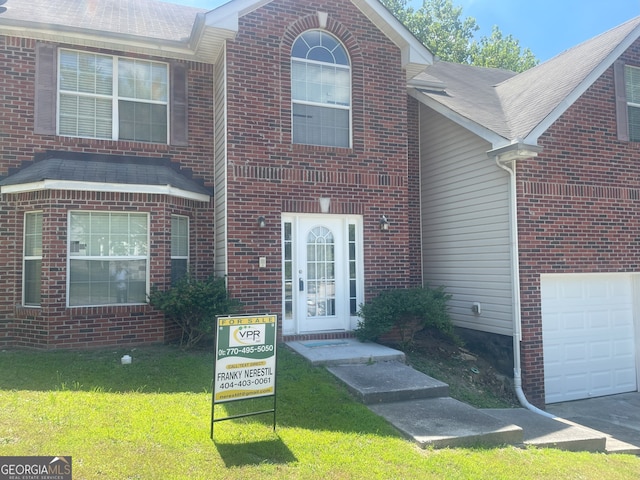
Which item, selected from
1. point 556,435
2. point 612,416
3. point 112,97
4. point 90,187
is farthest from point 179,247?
point 612,416

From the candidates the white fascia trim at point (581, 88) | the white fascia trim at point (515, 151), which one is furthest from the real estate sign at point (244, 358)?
the white fascia trim at point (581, 88)

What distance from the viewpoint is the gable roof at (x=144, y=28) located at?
8703 mm

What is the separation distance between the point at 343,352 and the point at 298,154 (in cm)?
371

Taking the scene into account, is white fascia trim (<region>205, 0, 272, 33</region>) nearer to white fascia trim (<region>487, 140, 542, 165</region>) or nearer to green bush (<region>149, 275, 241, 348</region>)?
green bush (<region>149, 275, 241, 348</region>)

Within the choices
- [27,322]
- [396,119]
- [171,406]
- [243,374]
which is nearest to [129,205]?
[27,322]

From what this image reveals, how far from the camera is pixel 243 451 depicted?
4.67 metres

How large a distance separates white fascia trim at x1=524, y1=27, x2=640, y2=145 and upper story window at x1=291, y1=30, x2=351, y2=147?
3.43 m

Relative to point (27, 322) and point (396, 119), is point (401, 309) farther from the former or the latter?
point (27, 322)

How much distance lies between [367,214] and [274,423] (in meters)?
5.19

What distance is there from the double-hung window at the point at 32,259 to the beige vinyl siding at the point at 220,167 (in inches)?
120

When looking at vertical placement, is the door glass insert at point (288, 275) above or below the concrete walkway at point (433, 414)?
above

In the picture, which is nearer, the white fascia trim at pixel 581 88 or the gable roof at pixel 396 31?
the white fascia trim at pixel 581 88

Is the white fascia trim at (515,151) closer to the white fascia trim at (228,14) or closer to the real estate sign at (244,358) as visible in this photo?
the white fascia trim at (228,14)

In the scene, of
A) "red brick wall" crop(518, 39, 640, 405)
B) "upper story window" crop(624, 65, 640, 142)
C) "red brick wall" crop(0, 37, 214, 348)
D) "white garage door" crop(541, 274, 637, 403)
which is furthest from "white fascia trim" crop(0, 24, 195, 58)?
"upper story window" crop(624, 65, 640, 142)
